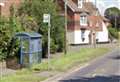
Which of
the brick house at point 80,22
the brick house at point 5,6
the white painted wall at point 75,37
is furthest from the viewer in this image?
the white painted wall at point 75,37

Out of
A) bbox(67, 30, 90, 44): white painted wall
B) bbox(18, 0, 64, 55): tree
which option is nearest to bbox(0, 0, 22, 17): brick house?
bbox(18, 0, 64, 55): tree

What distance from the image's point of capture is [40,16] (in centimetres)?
3928

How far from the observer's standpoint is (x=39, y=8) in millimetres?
39281

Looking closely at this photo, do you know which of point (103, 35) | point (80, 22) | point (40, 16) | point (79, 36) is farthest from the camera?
point (103, 35)

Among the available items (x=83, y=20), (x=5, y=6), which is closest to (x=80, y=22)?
(x=83, y=20)

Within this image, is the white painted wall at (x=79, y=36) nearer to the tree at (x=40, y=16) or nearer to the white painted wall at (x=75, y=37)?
the white painted wall at (x=75, y=37)

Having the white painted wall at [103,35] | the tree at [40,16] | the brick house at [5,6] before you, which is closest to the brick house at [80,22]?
the white painted wall at [103,35]

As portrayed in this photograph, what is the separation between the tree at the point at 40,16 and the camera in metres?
38.4

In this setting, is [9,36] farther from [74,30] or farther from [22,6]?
[74,30]

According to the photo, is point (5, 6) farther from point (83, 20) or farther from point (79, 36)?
point (83, 20)

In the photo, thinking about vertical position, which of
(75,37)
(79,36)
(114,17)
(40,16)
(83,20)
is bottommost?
(75,37)

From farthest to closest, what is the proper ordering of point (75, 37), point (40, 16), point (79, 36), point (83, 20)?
point (83, 20) < point (79, 36) < point (75, 37) < point (40, 16)

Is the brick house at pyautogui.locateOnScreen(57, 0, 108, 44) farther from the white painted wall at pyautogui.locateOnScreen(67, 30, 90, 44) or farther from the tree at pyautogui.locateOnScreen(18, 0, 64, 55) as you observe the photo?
the tree at pyautogui.locateOnScreen(18, 0, 64, 55)

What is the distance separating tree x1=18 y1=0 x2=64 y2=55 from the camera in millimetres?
38438
